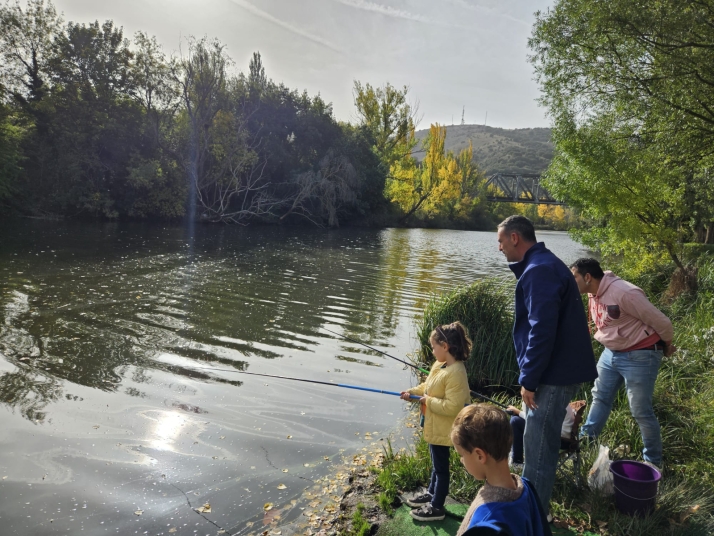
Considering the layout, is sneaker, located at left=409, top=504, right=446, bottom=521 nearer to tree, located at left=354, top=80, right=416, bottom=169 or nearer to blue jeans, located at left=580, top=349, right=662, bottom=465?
blue jeans, located at left=580, top=349, right=662, bottom=465

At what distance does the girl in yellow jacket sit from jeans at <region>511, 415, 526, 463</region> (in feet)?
1.66

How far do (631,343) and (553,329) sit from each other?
4.54 ft

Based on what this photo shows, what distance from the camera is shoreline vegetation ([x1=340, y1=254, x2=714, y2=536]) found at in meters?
3.53

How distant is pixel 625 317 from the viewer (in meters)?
4.04

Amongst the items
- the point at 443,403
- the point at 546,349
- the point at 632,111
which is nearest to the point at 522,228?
the point at 546,349

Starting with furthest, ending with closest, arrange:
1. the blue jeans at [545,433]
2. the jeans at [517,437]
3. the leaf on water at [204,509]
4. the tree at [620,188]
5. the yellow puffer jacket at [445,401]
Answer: the tree at [620,188], the leaf on water at [204,509], the jeans at [517,437], the yellow puffer jacket at [445,401], the blue jeans at [545,433]

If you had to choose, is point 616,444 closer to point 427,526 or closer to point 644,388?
point 644,388

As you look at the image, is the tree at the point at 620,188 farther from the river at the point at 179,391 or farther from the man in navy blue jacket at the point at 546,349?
the man in navy blue jacket at the point at 546,349

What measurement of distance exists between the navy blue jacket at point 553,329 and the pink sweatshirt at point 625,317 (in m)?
1.06

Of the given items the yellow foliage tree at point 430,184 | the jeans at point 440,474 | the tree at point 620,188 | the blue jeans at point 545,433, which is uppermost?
the yellow foliage tree at point 430,184

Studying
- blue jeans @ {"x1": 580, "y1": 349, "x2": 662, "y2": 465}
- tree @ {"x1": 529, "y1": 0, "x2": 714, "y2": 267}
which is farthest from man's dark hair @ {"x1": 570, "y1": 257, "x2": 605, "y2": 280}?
tree @ {"x1": 529, "y1": 0, "x2": 714, "y2": 267}

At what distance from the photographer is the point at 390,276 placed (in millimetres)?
17688

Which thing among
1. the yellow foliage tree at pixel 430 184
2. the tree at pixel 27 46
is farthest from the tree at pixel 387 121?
the tree at pixel 27 46

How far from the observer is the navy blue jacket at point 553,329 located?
305 cm
